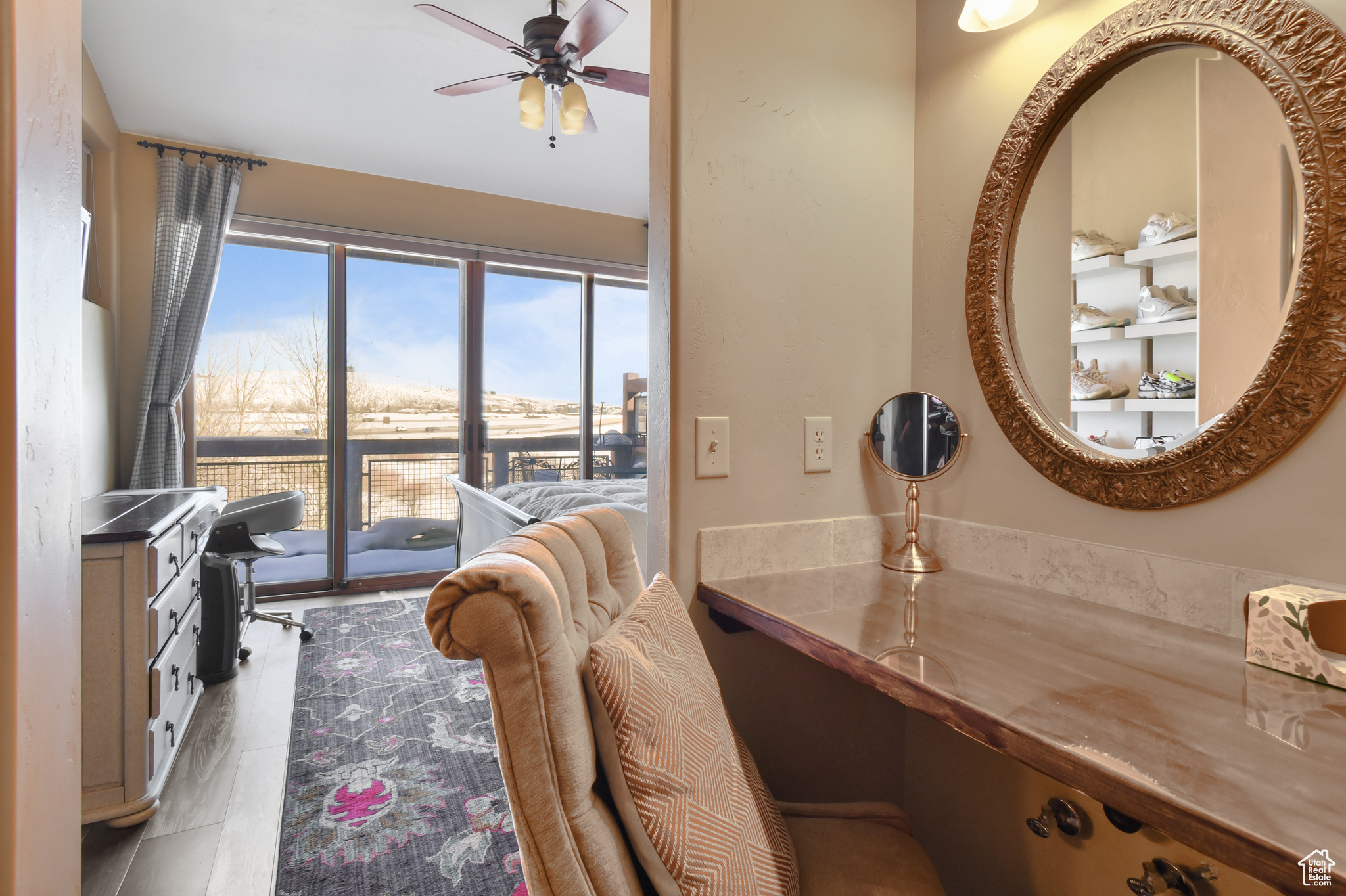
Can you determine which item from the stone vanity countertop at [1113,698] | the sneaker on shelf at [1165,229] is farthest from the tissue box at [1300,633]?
the sneaker on shelf at [1165,229]

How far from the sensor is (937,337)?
4.92 feet

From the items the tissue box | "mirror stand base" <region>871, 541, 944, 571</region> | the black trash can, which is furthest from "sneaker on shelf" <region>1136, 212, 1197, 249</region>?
the black trash can

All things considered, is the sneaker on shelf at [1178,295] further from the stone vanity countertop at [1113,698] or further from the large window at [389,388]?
the large window at [389,388]

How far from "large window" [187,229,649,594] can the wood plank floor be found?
174 centimetres

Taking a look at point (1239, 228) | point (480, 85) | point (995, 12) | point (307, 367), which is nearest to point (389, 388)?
point (307, 367)

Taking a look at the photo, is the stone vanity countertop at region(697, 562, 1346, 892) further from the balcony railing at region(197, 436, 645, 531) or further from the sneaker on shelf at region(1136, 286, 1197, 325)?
Result: the balcony railing at region(197, 436, 645, 531)

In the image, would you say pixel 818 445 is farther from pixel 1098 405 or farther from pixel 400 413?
pixel 400 413

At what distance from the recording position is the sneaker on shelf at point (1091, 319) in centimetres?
115

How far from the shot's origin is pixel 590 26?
2.35 metres

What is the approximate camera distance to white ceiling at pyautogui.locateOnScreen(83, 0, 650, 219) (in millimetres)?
2729

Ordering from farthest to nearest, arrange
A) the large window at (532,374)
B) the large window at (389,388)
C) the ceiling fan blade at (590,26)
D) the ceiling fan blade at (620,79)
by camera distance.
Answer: the large window at (532,374), the large window at (389,388), the ceiling fan blade at (620,79), the ceiling fan blade at (590,26)

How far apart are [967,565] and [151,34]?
154 inches

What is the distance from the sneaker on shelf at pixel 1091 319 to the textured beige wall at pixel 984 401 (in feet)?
0.76

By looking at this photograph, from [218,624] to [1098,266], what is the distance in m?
3.41
